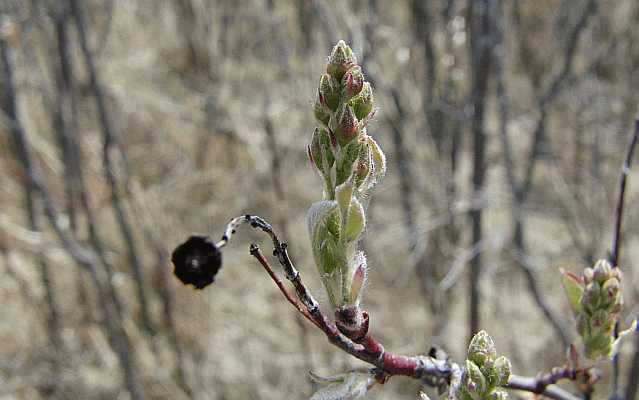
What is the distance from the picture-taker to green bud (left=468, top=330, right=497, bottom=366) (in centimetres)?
69

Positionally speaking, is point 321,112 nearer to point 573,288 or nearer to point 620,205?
point 573,288

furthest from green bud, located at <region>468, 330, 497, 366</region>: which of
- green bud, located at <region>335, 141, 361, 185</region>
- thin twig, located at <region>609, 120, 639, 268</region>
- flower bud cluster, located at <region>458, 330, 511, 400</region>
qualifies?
thin twig, located at <region>609, 120, 639, 268</region>

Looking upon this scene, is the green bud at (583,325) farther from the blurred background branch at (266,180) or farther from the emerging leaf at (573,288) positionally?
the blurred background branch at (266,180)

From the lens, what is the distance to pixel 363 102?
0.63 m

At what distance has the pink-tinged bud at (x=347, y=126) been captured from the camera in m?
0.62

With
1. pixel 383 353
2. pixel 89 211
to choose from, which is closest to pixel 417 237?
pixel 89 211

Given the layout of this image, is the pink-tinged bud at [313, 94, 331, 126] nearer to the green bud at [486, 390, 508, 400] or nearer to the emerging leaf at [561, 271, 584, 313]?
the green bud at [486, 390, 508, 400]

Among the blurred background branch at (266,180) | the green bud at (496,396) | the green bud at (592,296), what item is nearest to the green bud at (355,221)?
the green bud at (496,396)

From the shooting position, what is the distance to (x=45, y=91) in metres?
2.41

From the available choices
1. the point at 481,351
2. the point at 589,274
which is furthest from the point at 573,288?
the point at 481,351

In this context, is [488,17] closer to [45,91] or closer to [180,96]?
[45,91]

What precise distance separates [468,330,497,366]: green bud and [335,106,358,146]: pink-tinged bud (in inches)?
10.0

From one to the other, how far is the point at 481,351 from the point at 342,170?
0.80 ft

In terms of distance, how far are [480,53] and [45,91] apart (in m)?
1.57
